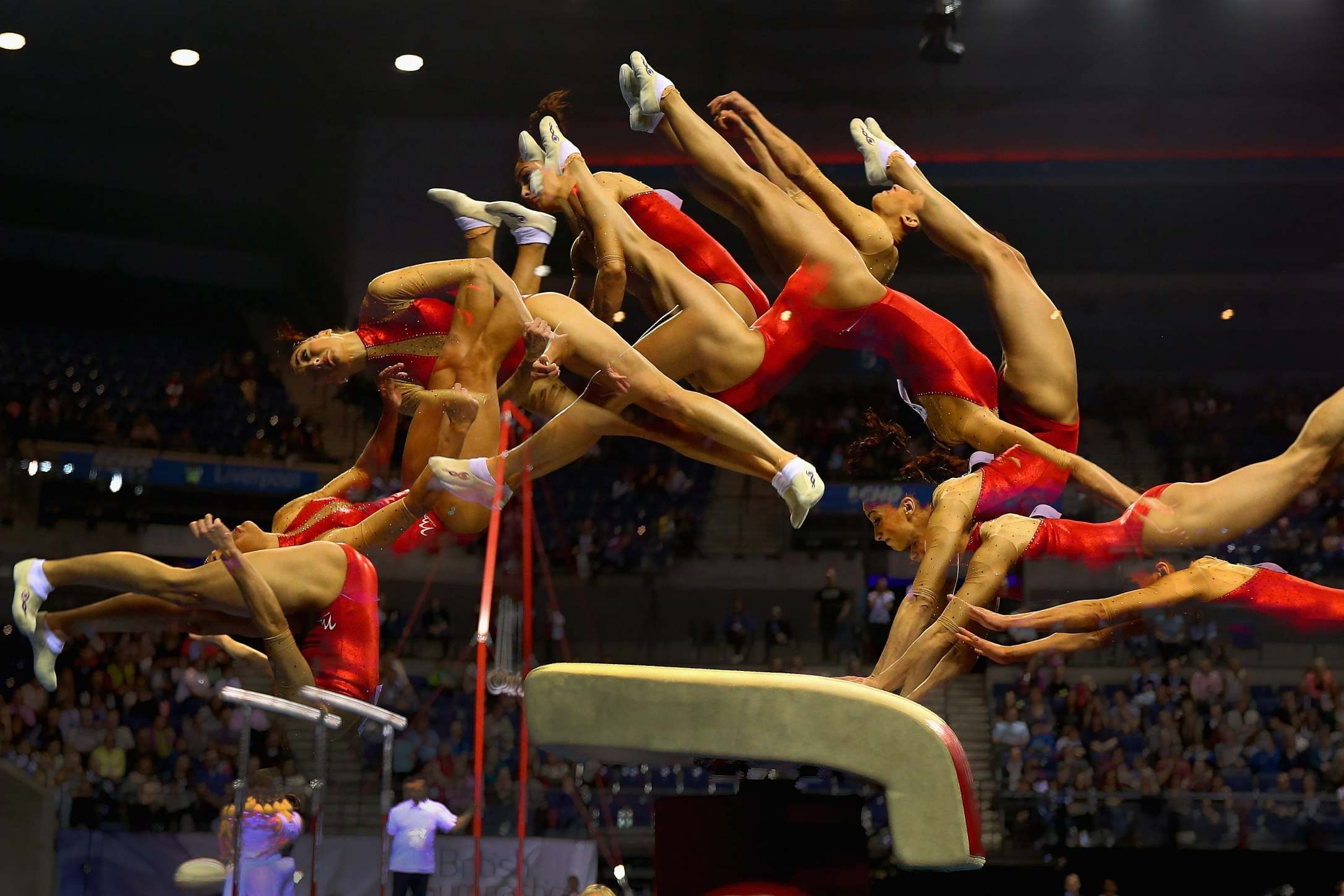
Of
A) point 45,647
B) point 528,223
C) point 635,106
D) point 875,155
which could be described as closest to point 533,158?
point 528,223

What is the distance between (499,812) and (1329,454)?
4331mm

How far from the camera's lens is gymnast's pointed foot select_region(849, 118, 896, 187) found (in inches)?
206

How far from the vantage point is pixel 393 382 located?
16.3 ft

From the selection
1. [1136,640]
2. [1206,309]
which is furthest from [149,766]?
[1206,309]

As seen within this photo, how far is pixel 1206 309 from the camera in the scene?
5957 millimetres

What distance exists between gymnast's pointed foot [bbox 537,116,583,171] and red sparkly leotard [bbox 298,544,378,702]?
158 centimetres

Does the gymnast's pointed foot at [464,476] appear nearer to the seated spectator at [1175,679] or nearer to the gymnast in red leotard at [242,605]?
the gymnast in red leotard at [242,605]

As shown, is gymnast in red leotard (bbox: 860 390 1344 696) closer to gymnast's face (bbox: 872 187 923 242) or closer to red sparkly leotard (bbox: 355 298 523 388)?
gymnast's face (bbox: 872 187 923 242)

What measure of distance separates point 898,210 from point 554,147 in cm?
130

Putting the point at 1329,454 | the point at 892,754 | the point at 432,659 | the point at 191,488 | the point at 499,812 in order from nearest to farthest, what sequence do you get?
the point at 892,754 < the point at 1329,454 < the point at 432,659 < the point at 191,488 < the point at 499,812

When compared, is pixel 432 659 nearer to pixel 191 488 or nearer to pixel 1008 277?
pixel 191 488

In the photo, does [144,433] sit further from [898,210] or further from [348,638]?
[898,210]

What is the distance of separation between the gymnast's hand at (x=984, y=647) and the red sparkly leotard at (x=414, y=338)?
2.10m

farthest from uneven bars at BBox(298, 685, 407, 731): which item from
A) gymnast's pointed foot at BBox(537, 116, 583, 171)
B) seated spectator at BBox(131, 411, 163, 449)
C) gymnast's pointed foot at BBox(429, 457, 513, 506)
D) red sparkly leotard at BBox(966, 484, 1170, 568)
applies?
seated spectator at BBox(131, 411, 163, 449)
